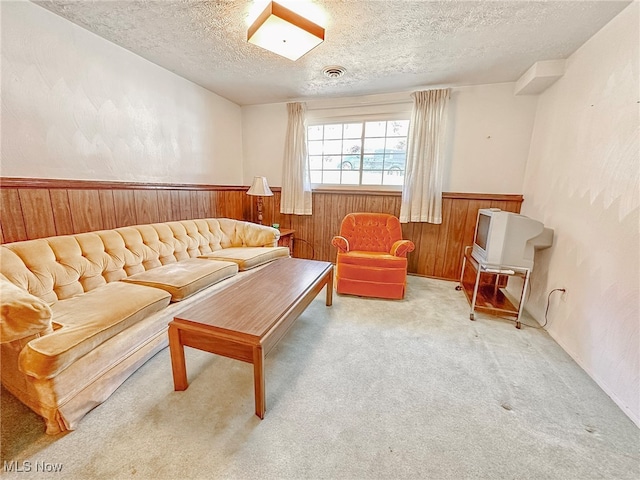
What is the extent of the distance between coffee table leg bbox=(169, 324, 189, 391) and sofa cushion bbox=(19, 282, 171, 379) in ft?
1.03

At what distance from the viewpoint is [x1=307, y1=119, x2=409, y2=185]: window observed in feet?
11.2

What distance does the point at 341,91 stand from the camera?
3213 millimetres

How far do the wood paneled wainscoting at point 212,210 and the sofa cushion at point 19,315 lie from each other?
97 cm

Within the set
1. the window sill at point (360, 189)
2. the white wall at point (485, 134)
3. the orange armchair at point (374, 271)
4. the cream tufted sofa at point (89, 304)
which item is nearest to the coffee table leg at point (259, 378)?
the cream tufted sofa at point (89, 304)

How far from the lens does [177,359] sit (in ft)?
4.73

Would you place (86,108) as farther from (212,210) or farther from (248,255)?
(248,255)

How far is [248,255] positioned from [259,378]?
159 centimetres

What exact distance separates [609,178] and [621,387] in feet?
4.16

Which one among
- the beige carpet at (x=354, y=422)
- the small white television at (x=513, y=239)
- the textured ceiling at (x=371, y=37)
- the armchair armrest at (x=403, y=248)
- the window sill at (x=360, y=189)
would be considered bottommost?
the beige carpet at (x=354, y=422)

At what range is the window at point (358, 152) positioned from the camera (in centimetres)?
340

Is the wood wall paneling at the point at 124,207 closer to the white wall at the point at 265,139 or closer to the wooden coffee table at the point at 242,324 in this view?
the wooden coffee table at the point at 242,324

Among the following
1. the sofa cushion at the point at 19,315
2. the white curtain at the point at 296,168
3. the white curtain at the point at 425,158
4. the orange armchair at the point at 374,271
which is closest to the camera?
the sofa cushion at the point at 19,315

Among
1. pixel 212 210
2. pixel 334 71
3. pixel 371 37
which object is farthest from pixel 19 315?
pixel 334 71

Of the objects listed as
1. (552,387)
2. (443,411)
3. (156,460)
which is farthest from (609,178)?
(156,460)
